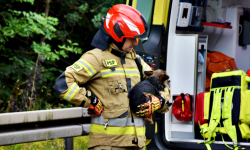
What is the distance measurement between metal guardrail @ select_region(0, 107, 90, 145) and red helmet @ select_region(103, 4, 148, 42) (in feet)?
3.52

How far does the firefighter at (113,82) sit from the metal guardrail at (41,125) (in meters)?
0.73

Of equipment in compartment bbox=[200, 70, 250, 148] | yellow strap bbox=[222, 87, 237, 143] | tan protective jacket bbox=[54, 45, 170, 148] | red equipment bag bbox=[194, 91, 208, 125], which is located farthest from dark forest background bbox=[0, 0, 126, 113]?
tan protective jacket bbox=[54, 45, 170, 148]

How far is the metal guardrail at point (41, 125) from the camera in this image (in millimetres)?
2840

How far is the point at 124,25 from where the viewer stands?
2434 millimetres

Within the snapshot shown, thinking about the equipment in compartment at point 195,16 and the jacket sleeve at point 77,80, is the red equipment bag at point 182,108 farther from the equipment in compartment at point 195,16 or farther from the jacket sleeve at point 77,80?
the jacket sleeve at point 77,80

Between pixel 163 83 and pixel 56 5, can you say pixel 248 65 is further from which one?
pixel 56 5

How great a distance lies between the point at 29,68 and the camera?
6.48 meters

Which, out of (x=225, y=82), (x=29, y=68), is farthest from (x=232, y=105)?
(x=29, y=68)

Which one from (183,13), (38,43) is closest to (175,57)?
(183,13)

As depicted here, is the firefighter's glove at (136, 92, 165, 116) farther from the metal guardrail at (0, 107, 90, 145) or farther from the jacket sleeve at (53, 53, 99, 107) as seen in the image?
the metal guardrail at (0, 107, 90, 145)

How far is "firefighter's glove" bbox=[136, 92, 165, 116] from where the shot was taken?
8.19ft

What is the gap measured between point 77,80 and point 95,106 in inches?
8.5

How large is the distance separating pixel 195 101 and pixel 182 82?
314 millimetres

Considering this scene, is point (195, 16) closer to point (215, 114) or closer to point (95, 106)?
point (215, 114)
